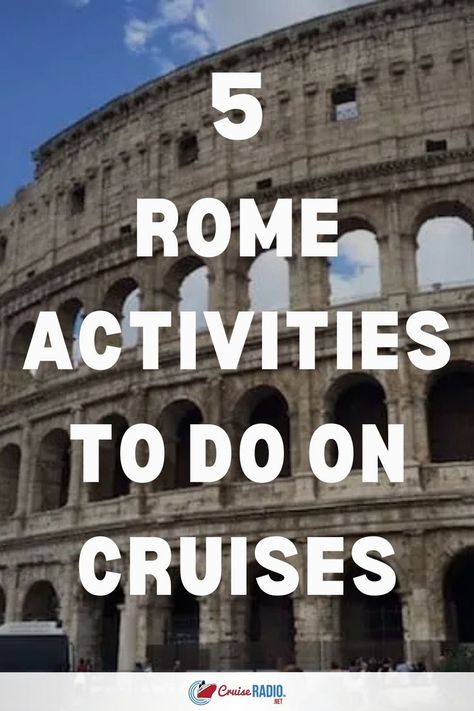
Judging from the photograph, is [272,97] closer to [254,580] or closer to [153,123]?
[153,123]

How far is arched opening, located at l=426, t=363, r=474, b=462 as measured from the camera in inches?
778

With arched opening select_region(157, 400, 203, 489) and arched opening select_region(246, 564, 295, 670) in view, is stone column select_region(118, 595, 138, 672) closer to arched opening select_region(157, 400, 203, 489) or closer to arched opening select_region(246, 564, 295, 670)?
arched opening select_region(246, 564, 295, 670)

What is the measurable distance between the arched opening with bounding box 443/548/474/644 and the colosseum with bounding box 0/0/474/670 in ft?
0.16

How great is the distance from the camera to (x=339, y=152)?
73.1ft

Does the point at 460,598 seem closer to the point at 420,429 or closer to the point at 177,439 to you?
the point at 420,429

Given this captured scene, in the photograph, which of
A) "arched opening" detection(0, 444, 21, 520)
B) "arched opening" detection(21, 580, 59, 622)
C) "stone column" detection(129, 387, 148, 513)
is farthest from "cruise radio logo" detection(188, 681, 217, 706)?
"arched opening" detection(0, 444, 21, 520)

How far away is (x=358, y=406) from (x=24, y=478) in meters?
9.97

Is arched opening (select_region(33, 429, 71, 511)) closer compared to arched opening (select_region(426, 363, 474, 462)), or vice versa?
arched opening (select_region(426, 363, 474, 462))

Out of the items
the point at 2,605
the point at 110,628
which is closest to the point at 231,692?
the point at 110,628

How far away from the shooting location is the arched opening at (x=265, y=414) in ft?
69.5

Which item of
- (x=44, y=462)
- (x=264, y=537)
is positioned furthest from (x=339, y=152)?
(x=44, y=462)

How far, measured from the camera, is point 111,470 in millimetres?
23625

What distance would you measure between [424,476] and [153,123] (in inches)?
523

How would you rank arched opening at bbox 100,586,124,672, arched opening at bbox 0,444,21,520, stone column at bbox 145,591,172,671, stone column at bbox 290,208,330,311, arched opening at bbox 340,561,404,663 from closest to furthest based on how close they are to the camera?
arched opening at bbox 340,561,404,663, stone column at bbox 145,591,172,671, stone column at bbox 290,208,330,311, arched opening at bbox 100,586,124,672, arched opening at bbox 0,444,21,520
